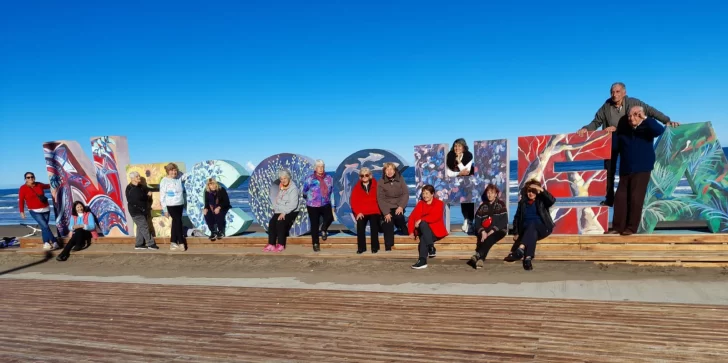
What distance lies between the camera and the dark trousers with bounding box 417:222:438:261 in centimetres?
698

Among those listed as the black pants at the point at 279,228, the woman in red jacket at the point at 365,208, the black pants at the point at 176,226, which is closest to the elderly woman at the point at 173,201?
the black pants at the point at 176,226

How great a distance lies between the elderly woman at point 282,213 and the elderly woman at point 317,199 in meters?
0.27

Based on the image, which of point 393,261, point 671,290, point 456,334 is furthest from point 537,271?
point 456,334

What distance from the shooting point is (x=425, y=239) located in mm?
7062

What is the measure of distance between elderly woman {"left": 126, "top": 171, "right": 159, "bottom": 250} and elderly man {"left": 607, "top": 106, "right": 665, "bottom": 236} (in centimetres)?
788

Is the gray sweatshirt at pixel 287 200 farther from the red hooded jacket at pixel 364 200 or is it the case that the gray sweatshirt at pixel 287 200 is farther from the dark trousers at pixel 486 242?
the dark trousers at pixel 486 242

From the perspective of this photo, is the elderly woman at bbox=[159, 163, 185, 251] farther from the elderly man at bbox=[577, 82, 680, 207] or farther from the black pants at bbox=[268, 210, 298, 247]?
the elderly man at bbox=[577, 82, 680, 207]

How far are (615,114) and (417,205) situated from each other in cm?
310

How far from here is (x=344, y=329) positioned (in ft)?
14.7

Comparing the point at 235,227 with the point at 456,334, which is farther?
the point at 235,227

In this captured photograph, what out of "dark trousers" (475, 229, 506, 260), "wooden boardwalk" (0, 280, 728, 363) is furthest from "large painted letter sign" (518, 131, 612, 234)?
"wooden boardwalk" (0, 280, 728, 363)

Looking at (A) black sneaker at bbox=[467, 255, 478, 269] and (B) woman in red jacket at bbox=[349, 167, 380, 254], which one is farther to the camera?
(B) woman in red jacket at bbox=[349, 167, 380, 254]

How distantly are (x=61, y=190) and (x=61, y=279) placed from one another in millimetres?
3207

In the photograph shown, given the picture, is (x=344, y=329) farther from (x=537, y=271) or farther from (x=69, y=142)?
(x=69, y=142)
